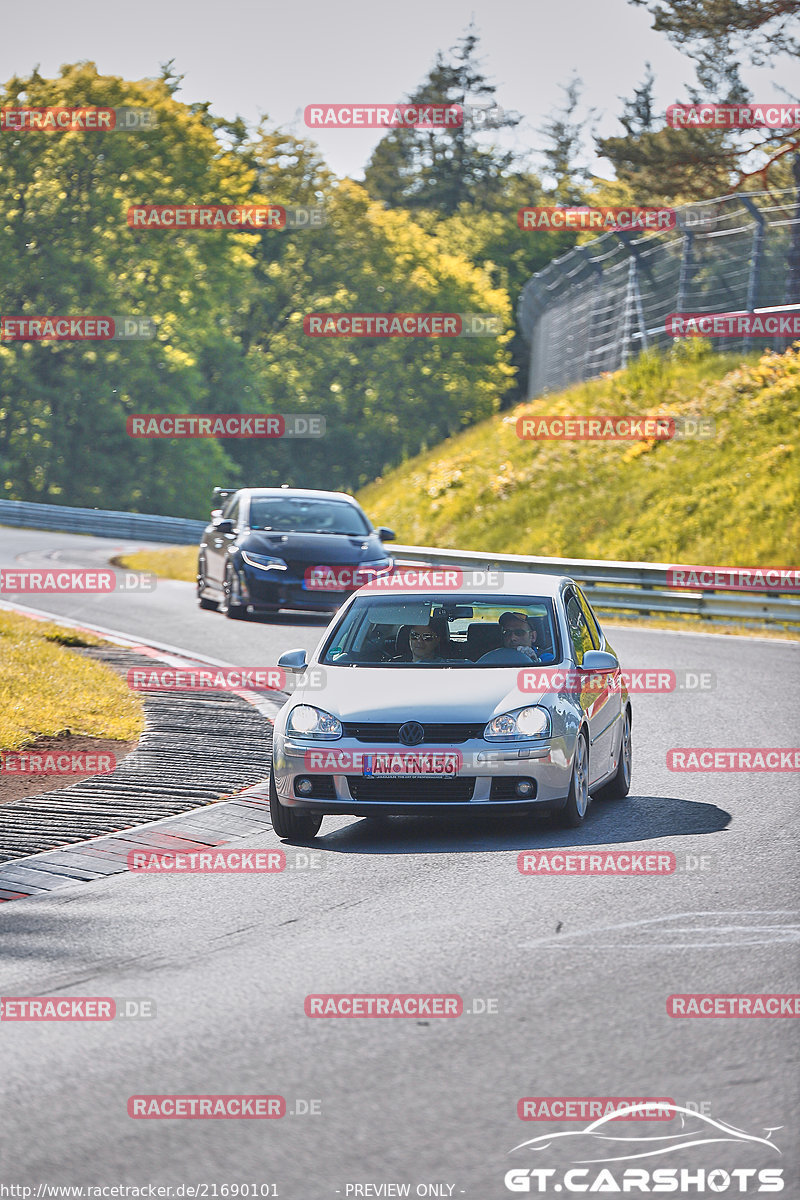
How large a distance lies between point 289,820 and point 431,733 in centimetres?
95

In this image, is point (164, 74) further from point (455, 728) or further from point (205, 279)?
point (455, 728)

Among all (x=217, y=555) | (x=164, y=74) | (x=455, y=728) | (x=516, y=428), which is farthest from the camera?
(x=164, y=74)

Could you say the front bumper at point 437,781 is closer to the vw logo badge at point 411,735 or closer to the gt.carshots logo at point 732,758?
the vw logo badge at point 411,735

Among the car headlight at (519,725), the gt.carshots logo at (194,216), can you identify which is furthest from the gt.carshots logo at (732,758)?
the gt.carshots logo at (194,216)

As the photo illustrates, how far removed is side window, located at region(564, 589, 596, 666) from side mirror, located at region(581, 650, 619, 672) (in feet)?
0.72

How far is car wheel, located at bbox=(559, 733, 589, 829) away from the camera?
921 centimetres

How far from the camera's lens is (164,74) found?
67.4 meters

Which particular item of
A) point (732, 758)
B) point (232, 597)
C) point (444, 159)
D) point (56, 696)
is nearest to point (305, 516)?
point (232, 597)

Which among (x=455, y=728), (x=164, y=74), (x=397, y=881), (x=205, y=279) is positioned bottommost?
(x=397, y=881)

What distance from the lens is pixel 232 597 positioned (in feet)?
73.6

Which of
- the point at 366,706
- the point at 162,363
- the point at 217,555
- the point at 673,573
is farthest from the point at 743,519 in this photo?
the point at 162,363

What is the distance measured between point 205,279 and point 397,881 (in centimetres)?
5793

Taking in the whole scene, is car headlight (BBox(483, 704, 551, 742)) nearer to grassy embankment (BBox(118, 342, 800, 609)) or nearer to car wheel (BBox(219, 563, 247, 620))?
car wheel (BBox(219, 563, 247, 620))

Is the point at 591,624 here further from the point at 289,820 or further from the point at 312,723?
the point at 289,820
